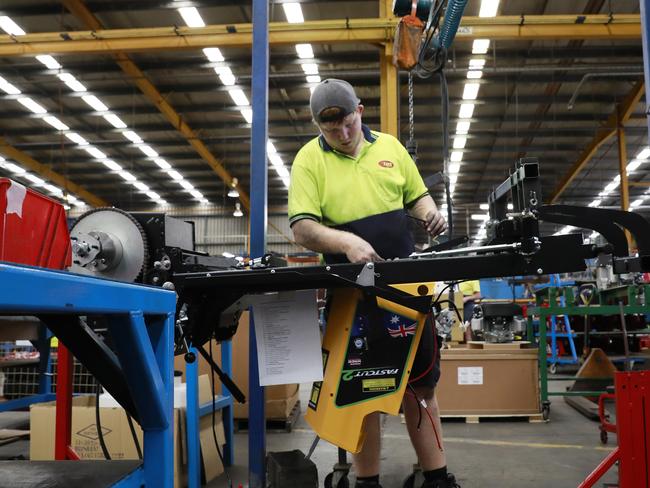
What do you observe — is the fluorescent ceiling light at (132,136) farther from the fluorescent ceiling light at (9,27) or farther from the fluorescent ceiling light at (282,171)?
the fluorescent ceiling light at (9,27)

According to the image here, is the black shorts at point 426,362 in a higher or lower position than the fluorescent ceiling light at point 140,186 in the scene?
lower

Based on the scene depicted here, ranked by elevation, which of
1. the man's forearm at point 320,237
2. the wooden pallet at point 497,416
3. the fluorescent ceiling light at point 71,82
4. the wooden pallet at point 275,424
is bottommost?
the wooden pallet at point 497,416

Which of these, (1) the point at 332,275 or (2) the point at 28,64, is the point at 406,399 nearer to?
(1) the point at 332,275

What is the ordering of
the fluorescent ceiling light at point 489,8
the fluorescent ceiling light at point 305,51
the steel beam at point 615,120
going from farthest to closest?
1. the steel beam at point 615,120
2. the fluorescent ceiling light at point 305,51
3. the fluorescent ceiling light at point 489,8

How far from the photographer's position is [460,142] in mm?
10820

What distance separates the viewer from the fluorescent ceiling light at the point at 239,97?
28.8 ft

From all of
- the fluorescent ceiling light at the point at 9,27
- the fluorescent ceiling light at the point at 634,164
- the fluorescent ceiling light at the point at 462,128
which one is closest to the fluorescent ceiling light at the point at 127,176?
the fluorescent ceiling light at the point at 9,27

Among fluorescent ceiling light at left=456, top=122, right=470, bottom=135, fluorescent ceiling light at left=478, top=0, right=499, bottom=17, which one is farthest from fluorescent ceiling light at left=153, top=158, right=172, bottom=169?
fluorescent ceiling light at left=478, top=0, right=499, bottom=17

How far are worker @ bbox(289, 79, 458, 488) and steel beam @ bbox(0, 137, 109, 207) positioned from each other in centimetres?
1104

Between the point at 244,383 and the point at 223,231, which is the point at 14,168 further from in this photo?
the point at 244,383

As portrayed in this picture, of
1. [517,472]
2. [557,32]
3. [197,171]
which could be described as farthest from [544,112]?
[517,472]

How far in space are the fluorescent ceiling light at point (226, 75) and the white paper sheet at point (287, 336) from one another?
6.99m

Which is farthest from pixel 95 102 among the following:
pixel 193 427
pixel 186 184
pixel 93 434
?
pixel 193 427

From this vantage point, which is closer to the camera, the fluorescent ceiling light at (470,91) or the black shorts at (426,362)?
the black shorts at (426,362)
